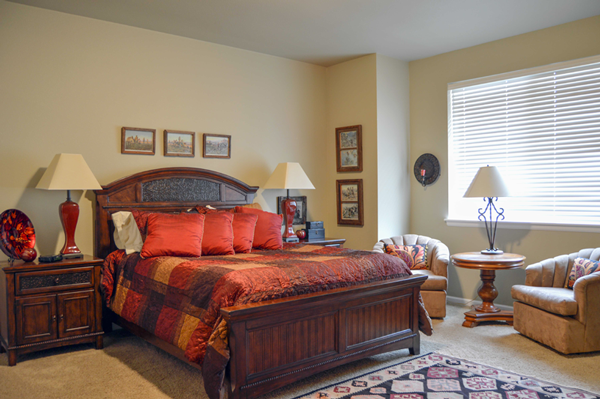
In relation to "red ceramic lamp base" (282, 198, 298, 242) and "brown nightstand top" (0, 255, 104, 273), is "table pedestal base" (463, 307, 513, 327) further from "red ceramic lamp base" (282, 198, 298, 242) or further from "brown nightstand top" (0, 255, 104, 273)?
"brown nightstand top" (0, 255, 104, 273)

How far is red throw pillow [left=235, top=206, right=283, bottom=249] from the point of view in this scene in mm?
4270

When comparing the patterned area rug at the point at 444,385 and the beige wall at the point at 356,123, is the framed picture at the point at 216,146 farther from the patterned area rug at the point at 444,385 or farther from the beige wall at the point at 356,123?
the patterned area rug at the point at 444,385

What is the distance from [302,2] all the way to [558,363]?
3.39 meters

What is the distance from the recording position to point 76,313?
144 inches

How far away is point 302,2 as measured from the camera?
12.9 ft

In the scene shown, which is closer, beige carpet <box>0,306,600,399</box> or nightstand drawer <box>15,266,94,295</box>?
beige carpet <box>0,306,600,399</box>

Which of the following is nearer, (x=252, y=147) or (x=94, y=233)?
(x=94, y=233)

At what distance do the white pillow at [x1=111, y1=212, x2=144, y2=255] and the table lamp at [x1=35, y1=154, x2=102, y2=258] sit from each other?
1.02 feet

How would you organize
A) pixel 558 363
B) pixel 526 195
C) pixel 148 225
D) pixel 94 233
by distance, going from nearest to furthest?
pixel 558 363 < pixel 148 225 < pixel 94 233 < pixel 526 195

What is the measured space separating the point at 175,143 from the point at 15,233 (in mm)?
1641

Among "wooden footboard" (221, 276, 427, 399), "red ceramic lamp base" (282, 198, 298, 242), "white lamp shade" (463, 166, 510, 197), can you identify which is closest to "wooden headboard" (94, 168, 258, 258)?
"red ceramic lamp base" (282, 198, 298, 242)

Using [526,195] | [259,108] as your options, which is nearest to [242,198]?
[259,108]

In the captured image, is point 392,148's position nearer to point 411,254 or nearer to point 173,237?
point 411,254

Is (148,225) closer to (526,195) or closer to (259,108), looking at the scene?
(259,108)
